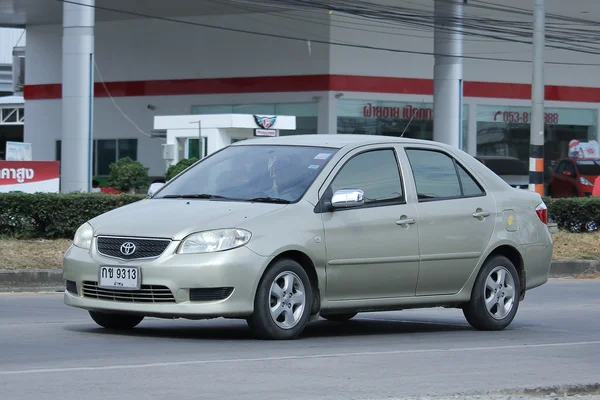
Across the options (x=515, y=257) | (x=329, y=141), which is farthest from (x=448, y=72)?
(x=329, y=141)

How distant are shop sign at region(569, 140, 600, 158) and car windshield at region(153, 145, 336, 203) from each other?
36401 mm

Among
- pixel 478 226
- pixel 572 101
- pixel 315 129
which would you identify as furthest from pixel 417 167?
pixel 572 101

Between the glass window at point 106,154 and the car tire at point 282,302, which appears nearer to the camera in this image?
the car tire at point 282,302

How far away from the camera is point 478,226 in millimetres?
10086

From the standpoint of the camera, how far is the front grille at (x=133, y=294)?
8383mm

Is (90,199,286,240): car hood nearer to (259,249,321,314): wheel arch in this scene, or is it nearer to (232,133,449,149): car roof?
(259,249,321,314): wheel arch

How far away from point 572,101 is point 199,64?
49.7 ft

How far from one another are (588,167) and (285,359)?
3164 centimetres

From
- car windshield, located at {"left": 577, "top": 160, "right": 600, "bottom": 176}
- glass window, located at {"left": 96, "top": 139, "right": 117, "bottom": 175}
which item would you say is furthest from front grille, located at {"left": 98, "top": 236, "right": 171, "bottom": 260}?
glass window, located at {"left": 96, "top": 139, "right": 117, "bottom": 175}

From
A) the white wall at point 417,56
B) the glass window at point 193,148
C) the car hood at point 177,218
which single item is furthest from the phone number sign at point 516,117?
the car hood at point 177,218

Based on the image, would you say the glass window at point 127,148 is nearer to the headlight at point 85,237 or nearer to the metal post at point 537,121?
the metal post at point 537,121

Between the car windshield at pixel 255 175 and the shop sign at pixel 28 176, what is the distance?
466 inches

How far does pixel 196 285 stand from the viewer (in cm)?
830

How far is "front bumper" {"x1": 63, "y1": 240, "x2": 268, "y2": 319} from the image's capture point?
27.2 ft
